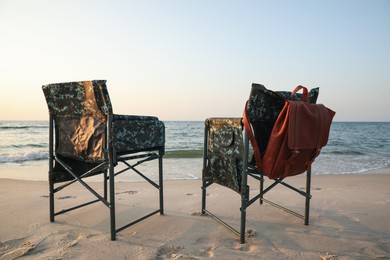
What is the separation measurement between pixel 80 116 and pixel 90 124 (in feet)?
0.62

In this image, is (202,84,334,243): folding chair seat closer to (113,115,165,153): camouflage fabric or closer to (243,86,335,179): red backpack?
(243,86,335,179): red backpack

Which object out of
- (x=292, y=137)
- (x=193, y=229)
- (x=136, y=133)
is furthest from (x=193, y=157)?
(x=292, y=137)

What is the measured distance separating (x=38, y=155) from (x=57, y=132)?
9.35 meters

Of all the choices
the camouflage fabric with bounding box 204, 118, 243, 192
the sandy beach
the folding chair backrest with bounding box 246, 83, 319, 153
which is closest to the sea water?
the sandy beach

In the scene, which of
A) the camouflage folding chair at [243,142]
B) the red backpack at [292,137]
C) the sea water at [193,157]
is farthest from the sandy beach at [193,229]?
the sea water at [193,157]

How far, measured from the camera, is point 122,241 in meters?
2.37

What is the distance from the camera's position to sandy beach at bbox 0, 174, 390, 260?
7.07ft

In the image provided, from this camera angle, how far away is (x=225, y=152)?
8.53ft

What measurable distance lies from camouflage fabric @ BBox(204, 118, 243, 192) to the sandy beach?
0.57 m

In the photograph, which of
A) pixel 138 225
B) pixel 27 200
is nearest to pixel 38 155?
pixel 27 200

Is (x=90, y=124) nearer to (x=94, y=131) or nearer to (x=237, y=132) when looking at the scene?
(x=94, y=131)

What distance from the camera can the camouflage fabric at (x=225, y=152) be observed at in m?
2.41

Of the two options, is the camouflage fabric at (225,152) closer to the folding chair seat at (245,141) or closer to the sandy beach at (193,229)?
the folding chair seat at (245,141)

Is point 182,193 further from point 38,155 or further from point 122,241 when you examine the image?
point 38,155
